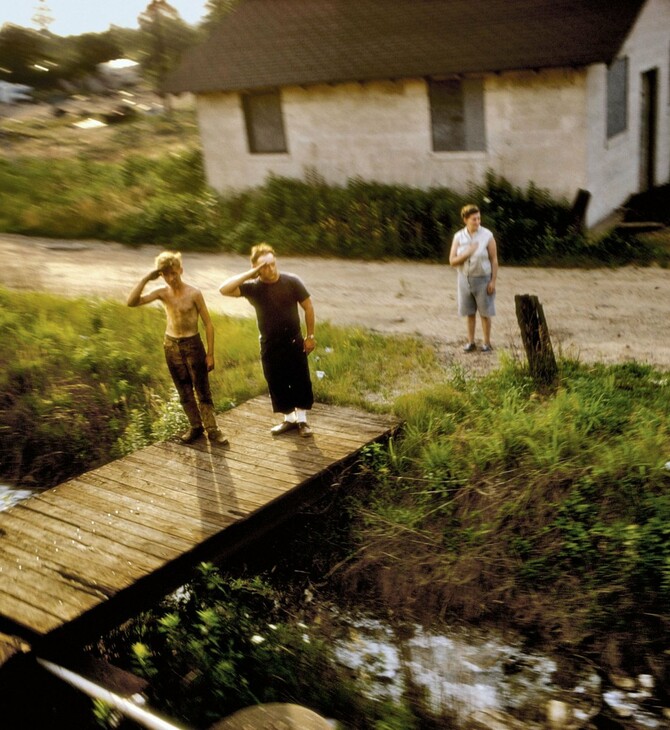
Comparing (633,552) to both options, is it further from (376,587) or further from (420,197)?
(420,197)

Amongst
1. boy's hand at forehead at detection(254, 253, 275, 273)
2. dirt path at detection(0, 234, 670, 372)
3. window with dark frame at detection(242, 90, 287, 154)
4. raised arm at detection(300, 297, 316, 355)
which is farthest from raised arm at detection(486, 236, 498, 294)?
window with dark frame at detection(242, 90, 287, 154)

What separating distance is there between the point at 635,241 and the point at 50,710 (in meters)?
11.5

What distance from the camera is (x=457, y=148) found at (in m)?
15.6

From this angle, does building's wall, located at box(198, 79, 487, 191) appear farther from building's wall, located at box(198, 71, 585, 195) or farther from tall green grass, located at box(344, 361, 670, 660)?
tall green grass, located at box(344, 361, 670, 660)

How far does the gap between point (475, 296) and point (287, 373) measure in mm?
3084

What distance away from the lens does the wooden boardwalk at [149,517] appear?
519cm

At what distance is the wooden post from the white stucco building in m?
7.15

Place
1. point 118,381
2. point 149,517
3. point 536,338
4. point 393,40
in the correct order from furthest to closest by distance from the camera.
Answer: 1. point 393,40
2. point 118,381
3. point 536,338
4. point 149,517

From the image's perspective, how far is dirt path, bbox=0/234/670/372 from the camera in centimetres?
953

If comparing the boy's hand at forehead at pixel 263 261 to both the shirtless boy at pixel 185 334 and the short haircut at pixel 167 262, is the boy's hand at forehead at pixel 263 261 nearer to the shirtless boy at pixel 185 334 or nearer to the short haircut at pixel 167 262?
the shirtless boy at pixel 185 334

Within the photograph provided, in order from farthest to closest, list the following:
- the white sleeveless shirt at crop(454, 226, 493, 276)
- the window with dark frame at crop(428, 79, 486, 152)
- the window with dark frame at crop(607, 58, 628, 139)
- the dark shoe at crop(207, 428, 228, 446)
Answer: the window with dark frame at crop(428, 79, 486, 152), the window with dark frame at crop(607, 58, 628, 139), the white sleeveless shirt at crop(454, 226, 493, 276), the dark shoe at crop(207, 428, 228, 446)

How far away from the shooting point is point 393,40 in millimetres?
16125

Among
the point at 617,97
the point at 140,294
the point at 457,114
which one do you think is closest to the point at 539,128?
the point at 457,114

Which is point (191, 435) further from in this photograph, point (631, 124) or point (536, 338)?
point (631, 124)
